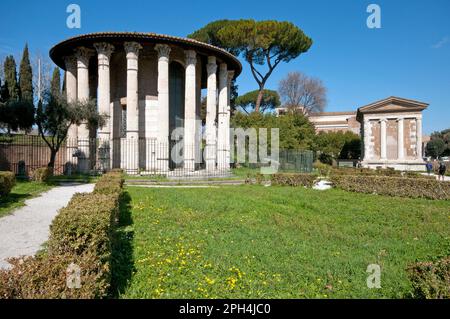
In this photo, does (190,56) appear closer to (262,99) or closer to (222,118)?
(222,118)

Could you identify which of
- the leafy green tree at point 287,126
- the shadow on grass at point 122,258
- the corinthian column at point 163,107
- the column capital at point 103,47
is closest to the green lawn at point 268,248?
the shadow on grass at point 122,258

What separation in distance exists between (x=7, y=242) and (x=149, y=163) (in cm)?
1396

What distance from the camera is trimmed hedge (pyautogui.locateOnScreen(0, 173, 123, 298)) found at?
7.35ft

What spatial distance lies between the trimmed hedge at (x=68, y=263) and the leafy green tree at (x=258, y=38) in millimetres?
27650

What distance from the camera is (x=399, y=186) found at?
1230cm

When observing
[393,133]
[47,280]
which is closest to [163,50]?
[47,280]

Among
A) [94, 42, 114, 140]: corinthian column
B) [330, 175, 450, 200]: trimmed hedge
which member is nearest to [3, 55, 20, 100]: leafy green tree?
[94, 42, 114, 140]: corinthian column

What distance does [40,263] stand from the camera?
2533mm

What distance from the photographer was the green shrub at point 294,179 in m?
14.8

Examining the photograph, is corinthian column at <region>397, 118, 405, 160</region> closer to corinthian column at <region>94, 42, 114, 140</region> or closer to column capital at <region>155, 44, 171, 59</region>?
column capital at <region>155, 44, 171, 59</region>

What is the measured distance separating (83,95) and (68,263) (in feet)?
58.2

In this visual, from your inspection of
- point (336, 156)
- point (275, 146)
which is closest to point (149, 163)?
point (275, 146)

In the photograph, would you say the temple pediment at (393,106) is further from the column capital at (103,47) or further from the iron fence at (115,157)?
the column capital at (103,47)
